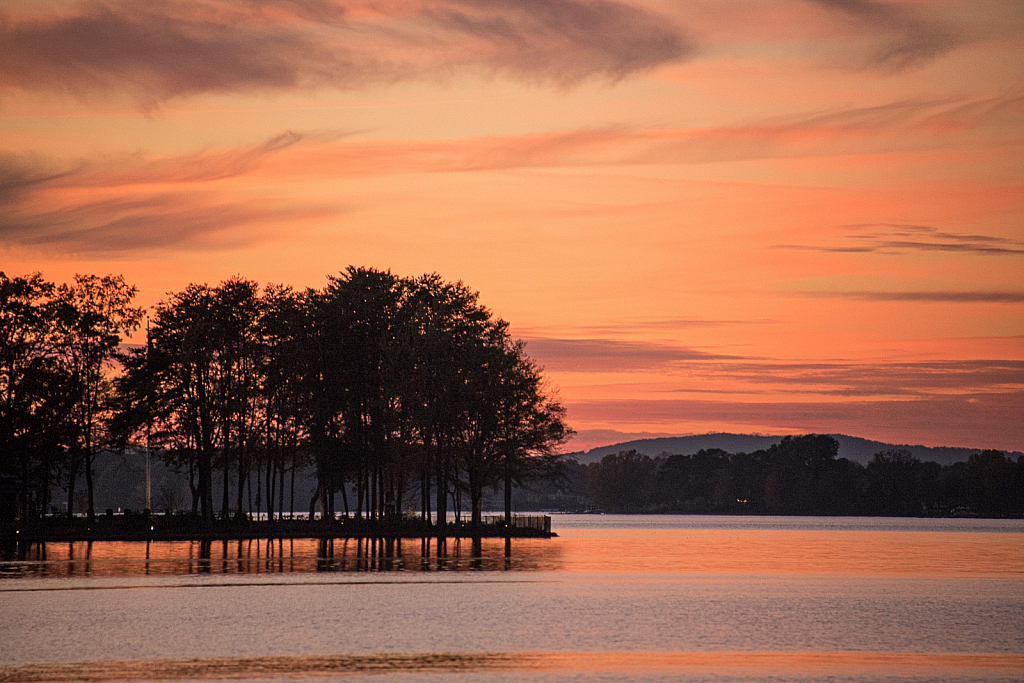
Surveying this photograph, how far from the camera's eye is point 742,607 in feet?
137

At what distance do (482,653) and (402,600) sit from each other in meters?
14.0

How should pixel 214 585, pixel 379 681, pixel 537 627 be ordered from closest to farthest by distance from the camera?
pixel 379 681
pixel 537 627
pixel 214 585

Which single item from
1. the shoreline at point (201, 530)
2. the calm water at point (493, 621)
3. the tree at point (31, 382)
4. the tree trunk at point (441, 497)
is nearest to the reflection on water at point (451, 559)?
the calm water at point (493, 621)

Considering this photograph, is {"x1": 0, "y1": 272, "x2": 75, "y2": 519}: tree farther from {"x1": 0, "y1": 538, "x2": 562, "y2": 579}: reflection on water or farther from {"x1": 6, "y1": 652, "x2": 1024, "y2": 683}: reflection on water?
{"x1": 6, "y1": 652, "x2": 1024, "y2": 683}: reflection on water

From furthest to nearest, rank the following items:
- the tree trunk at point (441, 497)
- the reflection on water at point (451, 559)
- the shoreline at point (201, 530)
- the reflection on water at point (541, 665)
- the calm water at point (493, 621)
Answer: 1. the tree trunk at point (441, 497)
2. the shoreline at point (201, 530)
3. the reflection on water at point (451, 559)
4. the calm water at point (493, 621)
5. the reflection on water at point (541, 665)

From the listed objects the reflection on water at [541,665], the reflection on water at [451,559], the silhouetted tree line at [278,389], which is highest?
the silhouetted tree line at [278,389]

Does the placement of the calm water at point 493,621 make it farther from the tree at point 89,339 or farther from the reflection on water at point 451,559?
the tree at point 89,339

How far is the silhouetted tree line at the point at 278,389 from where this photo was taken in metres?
95.9

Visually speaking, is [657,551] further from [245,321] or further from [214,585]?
[214,585]

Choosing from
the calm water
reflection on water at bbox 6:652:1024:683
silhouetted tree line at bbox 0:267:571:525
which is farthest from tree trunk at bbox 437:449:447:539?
reflection on water at bbox 6:652:1024:683

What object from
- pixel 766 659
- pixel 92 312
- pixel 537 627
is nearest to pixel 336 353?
pixel 92 312

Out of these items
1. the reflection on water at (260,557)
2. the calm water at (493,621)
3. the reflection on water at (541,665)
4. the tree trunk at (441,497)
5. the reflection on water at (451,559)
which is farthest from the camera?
the tree trunk at (441,497)

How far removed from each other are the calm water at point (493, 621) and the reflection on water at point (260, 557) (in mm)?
402

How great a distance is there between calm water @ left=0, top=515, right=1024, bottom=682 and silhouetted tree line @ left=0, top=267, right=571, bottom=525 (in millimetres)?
30040
